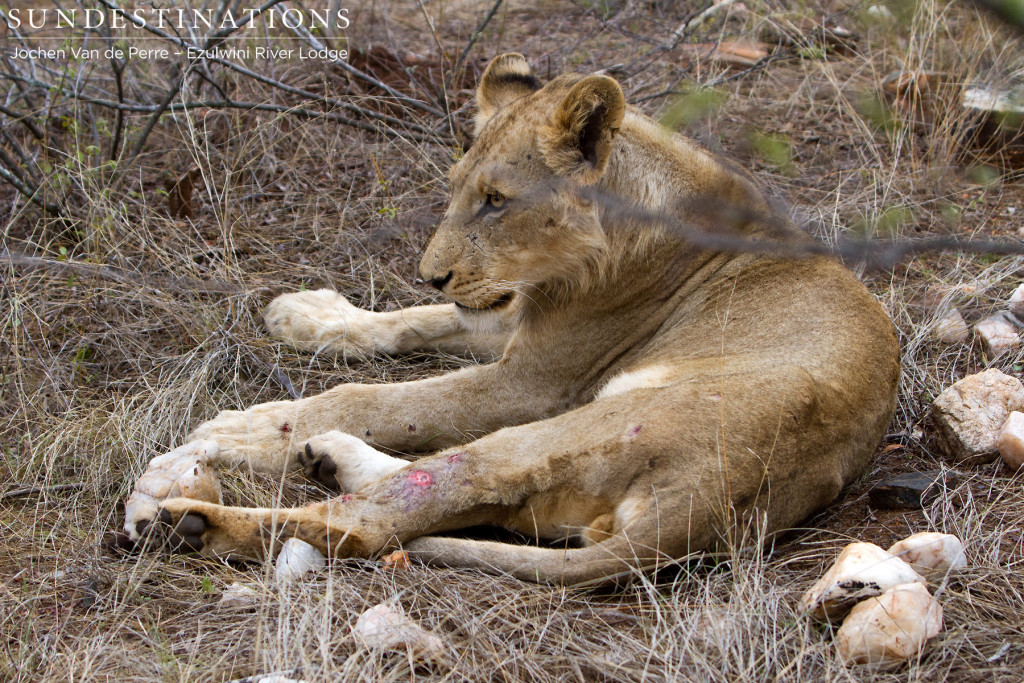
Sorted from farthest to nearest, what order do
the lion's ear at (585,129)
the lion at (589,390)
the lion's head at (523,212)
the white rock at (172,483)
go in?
1. the lion's head at (523,212)
2. the lion's ear at (585,129)
3. the white rock at (172,483)
4. the lion at (589,390)

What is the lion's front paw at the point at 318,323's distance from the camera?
5016 mm

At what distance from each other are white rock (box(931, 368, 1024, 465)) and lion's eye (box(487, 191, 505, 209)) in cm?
203

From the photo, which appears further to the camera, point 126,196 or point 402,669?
point 126,196

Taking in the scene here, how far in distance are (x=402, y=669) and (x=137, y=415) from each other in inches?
80.9

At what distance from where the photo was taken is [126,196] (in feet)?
18.0

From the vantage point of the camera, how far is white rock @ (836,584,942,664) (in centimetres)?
267

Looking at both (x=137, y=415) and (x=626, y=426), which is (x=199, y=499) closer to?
(x=137, y=415)

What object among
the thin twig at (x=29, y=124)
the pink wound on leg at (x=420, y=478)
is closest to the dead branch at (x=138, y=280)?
the thin twig at (x=29, y=124)

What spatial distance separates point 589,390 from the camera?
4.23m

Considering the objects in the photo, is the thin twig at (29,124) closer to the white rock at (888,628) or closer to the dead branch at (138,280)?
the dead branch at (138,280)

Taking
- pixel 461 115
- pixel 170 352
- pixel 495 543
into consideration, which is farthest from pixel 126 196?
pixel 495 543

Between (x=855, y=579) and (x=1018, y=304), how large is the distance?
2745mm

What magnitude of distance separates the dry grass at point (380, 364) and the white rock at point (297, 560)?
0.06 metres

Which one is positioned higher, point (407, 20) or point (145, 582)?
point (407, 20)
